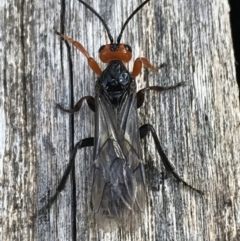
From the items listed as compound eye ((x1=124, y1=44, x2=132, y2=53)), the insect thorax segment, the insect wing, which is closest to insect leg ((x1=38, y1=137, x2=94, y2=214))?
the insect wing

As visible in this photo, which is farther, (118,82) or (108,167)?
(118,82)

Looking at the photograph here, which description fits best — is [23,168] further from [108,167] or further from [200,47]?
[200,47]

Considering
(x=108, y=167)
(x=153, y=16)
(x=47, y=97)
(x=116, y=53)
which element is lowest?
(x=108, y=167)

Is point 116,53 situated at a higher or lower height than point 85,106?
higher

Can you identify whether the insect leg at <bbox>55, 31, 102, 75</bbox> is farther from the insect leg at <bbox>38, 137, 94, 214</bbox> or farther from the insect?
the insect leg at <bbox>38, 137, 94, 214</bbox>

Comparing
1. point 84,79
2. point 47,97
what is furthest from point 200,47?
point 47,97

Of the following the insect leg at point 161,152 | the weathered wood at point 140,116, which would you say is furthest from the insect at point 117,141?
the weathered wood at point 140,116

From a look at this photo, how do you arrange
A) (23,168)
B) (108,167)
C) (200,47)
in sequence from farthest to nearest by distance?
(200,47), (23,168), (108,167)

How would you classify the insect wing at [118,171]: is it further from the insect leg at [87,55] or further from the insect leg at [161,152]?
the insect leg at [87,55]

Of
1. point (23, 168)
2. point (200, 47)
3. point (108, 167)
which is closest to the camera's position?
point (108, 167)
